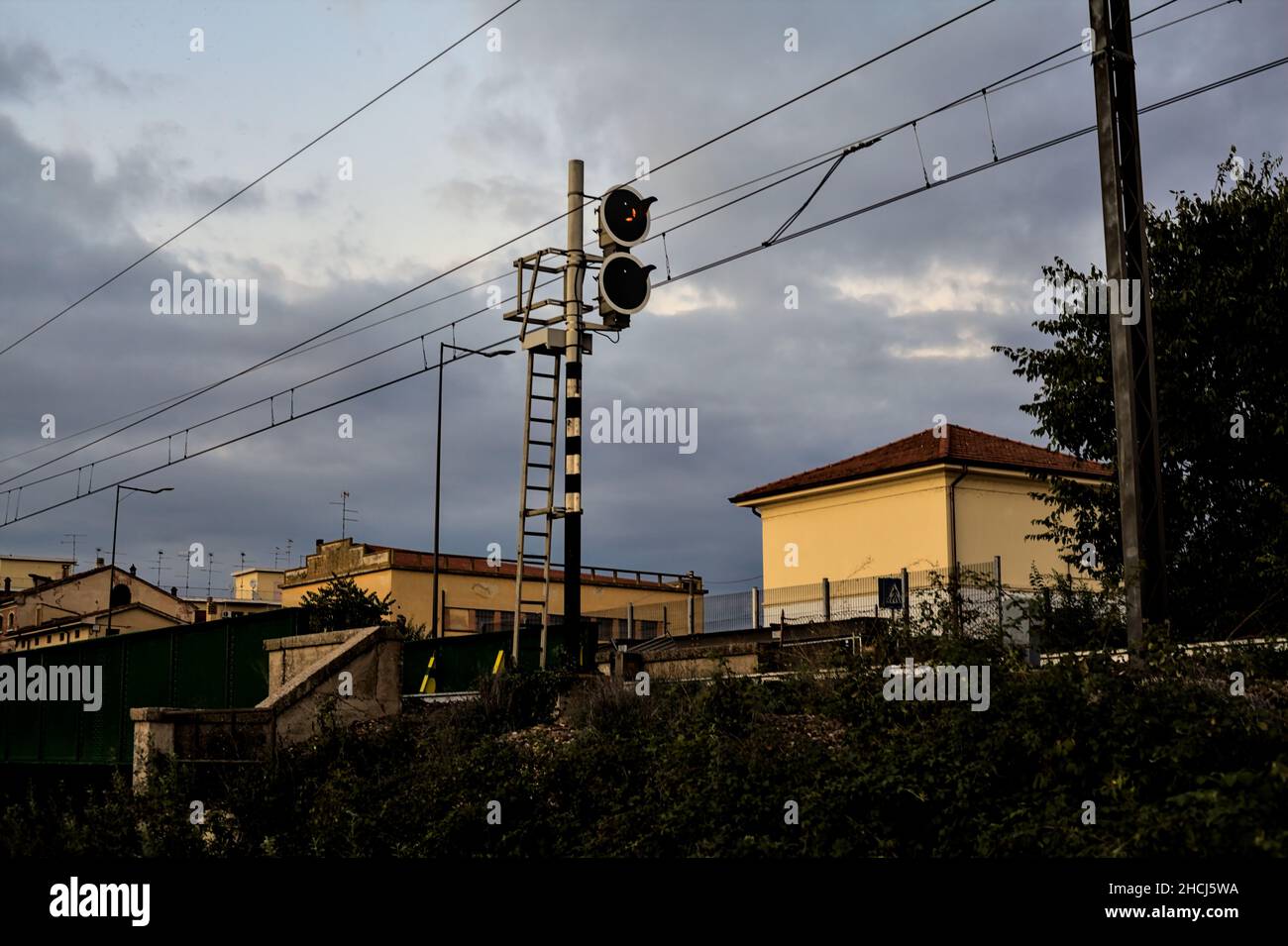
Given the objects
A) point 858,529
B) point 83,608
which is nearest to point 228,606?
point 83,608

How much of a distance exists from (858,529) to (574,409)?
26.4 m

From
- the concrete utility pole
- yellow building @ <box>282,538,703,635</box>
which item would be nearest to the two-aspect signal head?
the concrete utility pole

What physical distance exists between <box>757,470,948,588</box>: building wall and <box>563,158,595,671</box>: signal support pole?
22607mm

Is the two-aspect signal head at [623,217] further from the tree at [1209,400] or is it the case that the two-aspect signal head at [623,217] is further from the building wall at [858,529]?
the building wall at [858,529]

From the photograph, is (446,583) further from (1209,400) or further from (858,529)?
(1209,400)

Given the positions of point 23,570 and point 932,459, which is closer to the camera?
point 932,459

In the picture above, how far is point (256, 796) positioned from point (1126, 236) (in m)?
11.1

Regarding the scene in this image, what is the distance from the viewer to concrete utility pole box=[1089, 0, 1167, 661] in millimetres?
12391

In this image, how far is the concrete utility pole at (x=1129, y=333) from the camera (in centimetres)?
1239

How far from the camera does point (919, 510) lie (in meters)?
41.0

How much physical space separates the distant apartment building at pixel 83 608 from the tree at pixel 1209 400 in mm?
54549

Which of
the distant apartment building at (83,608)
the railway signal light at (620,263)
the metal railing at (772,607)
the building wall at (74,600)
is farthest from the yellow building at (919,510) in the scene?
the building wall at (74,600)

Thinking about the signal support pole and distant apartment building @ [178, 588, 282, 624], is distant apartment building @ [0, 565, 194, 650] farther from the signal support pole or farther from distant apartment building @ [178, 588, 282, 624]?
the signal support pole
